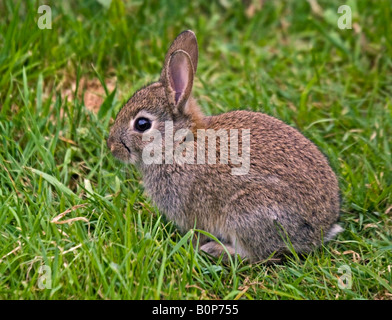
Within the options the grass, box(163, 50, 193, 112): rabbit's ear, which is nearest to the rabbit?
box(163, 50, 193, 112): rabbit's ear

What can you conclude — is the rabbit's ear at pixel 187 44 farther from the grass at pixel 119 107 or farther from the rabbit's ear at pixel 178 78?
the grass at pixel 119 107

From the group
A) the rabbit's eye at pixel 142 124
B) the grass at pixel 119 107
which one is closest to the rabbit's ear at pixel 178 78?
the rabbit's eye at pixel 142 124

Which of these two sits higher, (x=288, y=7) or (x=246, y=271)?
(x=288, y=7)

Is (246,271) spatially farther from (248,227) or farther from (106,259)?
(106,259)
